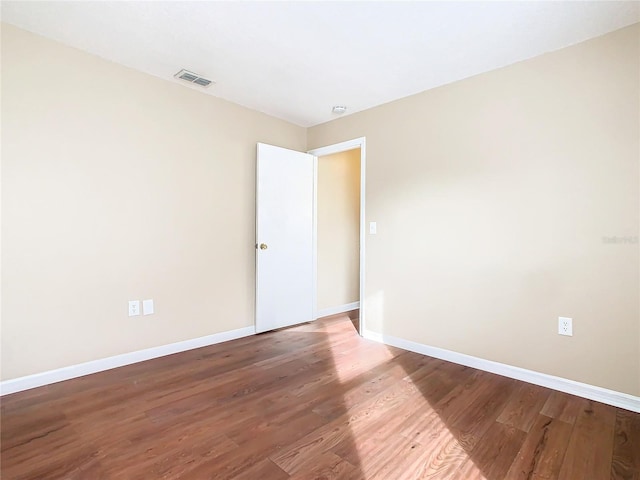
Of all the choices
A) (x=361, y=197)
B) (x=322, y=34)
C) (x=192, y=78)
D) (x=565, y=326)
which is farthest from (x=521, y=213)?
(x=192, y=78)

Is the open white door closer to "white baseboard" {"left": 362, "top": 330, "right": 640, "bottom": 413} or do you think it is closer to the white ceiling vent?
the white ceiling vent

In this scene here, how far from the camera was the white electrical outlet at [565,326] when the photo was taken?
2.25m

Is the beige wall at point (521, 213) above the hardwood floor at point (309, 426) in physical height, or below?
above

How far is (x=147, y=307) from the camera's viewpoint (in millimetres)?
2779

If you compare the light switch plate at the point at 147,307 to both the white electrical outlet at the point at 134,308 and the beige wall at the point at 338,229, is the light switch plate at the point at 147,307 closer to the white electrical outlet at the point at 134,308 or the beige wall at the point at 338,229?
the white electrical outlet at the point at 134,308

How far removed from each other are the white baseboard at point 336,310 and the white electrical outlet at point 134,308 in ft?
6.83

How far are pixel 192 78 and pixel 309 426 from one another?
2765mm

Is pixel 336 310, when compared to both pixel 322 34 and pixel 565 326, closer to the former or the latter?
pixel 565 326

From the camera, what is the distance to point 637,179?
6.62ft

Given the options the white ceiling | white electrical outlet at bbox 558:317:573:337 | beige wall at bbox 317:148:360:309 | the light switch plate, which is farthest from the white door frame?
the light switch plate

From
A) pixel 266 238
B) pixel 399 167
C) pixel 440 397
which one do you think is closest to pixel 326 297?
pixel 266 238

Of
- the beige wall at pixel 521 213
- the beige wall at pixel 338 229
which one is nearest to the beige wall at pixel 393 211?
the beige wall at pixel 521 213

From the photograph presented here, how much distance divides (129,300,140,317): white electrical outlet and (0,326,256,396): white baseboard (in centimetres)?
31

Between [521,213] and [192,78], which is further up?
[192,78]
